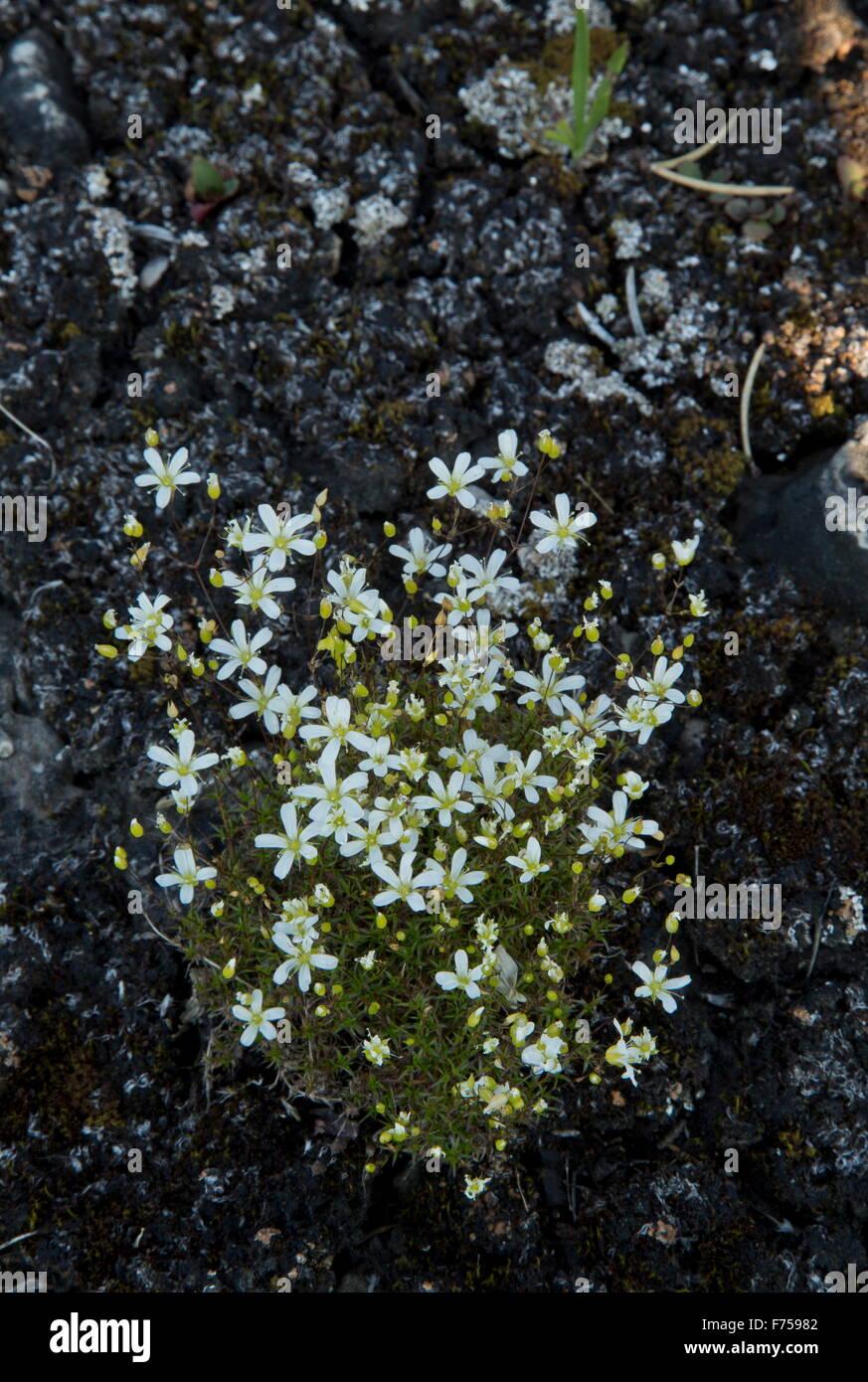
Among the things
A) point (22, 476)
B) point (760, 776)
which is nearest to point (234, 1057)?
point (760, 776)

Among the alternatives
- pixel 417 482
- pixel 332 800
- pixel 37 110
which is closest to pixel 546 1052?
pixel 332 800

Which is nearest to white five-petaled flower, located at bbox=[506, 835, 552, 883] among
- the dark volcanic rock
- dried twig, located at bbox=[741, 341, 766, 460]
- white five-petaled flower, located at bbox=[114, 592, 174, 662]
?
white five-petaled flower, located at bbox=[114, 592, 174, 662]

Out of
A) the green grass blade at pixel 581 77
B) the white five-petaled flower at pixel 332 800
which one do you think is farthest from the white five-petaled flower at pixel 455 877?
the green grass blade at pixel 581 77

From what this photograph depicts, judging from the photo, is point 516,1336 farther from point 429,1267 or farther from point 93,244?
point 93,244

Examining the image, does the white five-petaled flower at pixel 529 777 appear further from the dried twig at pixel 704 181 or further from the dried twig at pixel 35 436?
the dried twig at pixel 704 181

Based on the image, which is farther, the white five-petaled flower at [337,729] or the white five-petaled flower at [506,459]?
the white five-petaled flower at [506,459]

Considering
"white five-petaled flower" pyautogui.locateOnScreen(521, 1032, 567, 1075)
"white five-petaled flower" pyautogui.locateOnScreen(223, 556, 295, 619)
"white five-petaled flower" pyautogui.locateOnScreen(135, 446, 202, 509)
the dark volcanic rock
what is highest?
the dark volcanic rock

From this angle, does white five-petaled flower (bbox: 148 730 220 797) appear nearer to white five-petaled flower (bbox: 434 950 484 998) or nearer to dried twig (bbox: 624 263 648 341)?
white five-petaled flower (bbox: 434 950 484 998)
